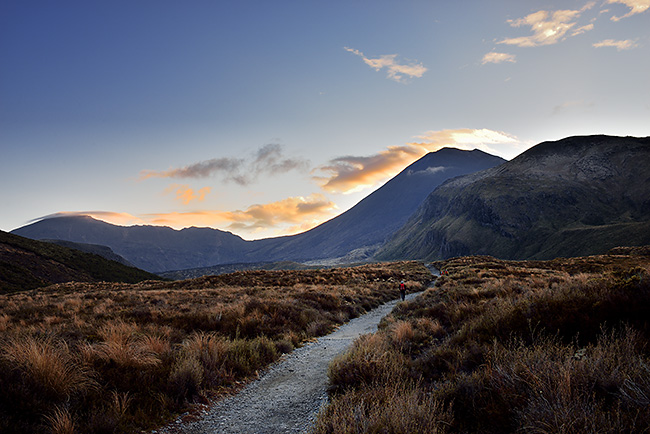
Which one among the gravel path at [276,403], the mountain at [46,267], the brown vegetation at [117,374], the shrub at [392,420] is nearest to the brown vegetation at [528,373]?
the shrub at [392,420]

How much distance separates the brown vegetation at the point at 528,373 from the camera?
3852 millimetres

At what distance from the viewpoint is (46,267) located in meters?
69.2

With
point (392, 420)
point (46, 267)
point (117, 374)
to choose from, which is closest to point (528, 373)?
point (392, 420)

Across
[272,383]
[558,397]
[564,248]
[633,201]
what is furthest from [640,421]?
[633,201]

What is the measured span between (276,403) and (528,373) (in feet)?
16.0

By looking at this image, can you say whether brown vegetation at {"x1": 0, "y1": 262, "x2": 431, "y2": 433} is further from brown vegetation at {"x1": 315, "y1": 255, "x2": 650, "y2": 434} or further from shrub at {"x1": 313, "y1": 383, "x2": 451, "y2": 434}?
shrub at {"x1": 313, "y1": 383, "x2": 451, "y2": 434}

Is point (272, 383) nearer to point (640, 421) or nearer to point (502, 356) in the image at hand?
point (502, 356)

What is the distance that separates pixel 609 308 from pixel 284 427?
719 centimetres

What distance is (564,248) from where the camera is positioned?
139 meters

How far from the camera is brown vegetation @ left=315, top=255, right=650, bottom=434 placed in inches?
152

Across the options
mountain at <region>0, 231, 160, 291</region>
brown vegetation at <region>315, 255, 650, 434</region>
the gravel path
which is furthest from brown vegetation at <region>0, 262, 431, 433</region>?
mountain at <region>0, 231, 160, 291</region>

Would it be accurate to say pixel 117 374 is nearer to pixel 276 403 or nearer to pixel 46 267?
pixel 276 403

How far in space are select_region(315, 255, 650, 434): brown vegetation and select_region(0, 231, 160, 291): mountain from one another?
68247 mm

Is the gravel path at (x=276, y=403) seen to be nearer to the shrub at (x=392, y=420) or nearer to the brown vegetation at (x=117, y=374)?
the brown vegetation at (x=117, y=374)
